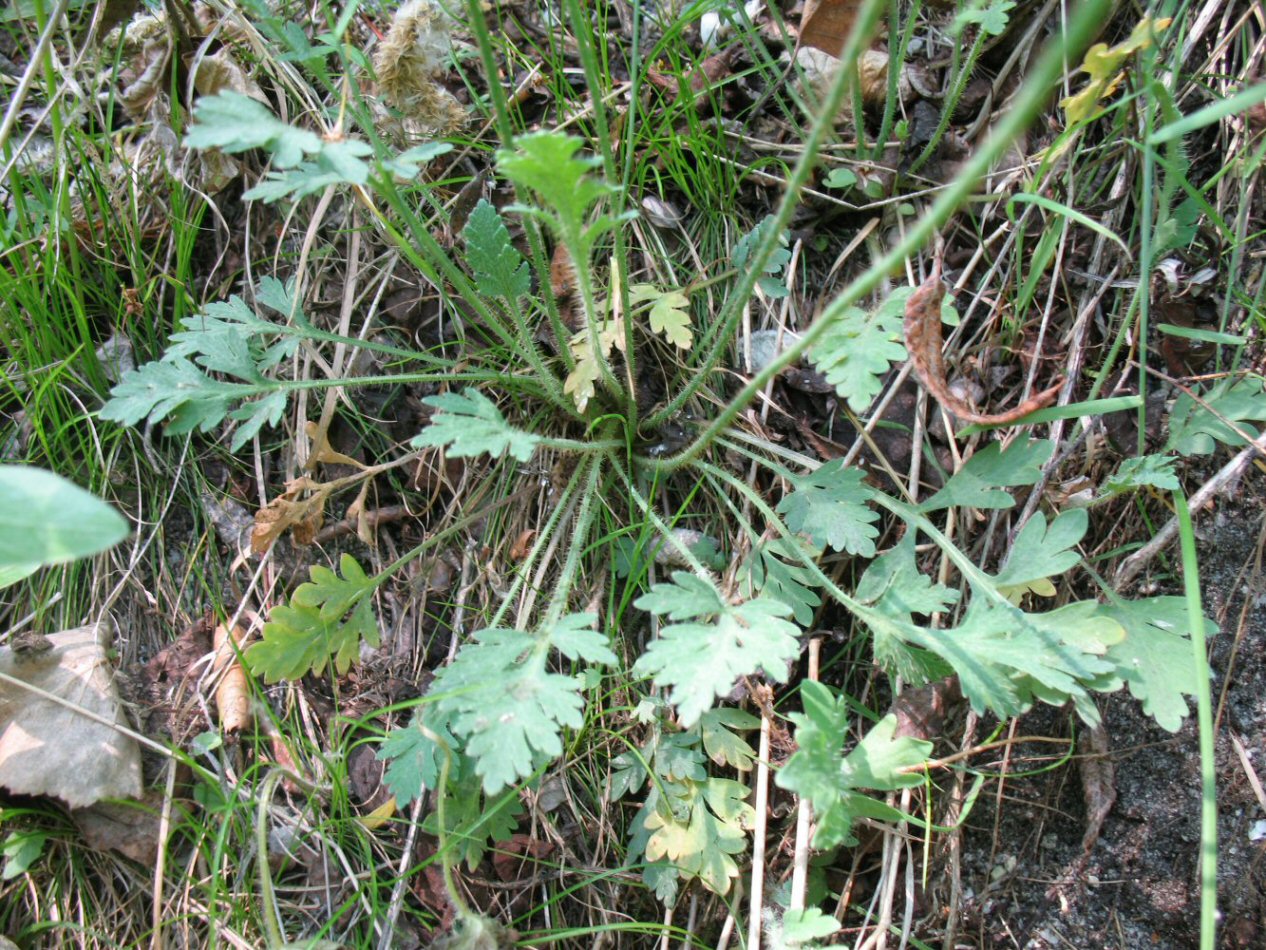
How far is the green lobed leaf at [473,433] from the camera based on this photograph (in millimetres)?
1538

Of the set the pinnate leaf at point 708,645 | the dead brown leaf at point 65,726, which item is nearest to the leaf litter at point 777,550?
the pinnate leaf at point 708,645

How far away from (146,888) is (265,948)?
30 cm

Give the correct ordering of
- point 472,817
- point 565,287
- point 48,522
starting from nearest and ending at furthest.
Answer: point 48,522
point 472,817
point 565,287

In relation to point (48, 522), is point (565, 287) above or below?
below

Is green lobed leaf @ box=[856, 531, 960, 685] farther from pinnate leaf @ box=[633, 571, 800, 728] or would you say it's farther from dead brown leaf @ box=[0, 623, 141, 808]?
dead brown leaf @ box=[0, 623, 141, 808]

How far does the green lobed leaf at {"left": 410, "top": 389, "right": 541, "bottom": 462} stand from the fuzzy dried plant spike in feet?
2.84

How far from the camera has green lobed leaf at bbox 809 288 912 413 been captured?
1621mm

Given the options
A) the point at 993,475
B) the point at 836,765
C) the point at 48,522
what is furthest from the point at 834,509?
the point at 48,522

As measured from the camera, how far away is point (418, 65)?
6.81ft

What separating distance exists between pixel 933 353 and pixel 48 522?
1520 millimetres

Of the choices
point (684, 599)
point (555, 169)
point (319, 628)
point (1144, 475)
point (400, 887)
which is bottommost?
point (400, 887)

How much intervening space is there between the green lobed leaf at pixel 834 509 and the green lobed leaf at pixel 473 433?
1.85ft

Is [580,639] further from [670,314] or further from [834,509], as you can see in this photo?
[670,314]

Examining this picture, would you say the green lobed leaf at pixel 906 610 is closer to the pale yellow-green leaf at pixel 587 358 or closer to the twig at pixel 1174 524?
the twig at pixel 1174 524
